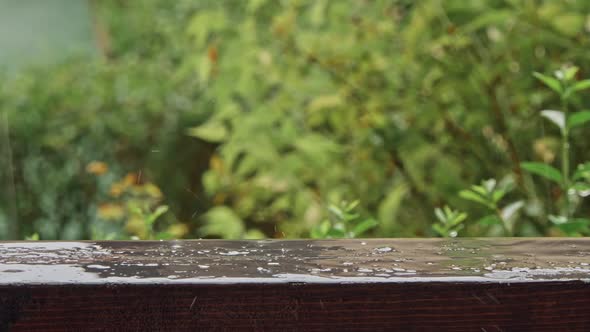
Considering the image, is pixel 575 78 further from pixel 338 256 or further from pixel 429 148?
pixel 338 256

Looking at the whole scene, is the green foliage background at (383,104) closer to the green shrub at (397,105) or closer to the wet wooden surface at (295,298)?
the green shrub at (397,105)

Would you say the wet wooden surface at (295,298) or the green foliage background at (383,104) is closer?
the wet wooden surface at (295,298)

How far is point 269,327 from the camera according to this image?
1.99 feet

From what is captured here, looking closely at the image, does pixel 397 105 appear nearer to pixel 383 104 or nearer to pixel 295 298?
pixel 383 104

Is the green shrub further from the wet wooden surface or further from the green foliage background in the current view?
the wet wooden surface

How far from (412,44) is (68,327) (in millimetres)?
1892

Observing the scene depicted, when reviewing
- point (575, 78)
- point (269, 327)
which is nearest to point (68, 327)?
point (269, 327)

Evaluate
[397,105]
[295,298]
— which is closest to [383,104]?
[397,105]

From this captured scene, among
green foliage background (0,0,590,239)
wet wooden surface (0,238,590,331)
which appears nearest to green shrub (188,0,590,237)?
green foliage background (0,0,590,239)

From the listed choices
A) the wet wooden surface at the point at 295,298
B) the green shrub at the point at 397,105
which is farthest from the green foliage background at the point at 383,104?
the wet wooden surface at the point at 295,298

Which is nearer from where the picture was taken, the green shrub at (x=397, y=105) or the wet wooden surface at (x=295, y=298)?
the wet wooden surface at (x=295, y=298)

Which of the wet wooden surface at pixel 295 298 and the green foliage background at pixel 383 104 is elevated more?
the green foliage background at pixel 383 104

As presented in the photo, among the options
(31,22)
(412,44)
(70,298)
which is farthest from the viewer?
(31,22)

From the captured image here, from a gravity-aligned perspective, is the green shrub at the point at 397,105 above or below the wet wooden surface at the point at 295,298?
above
